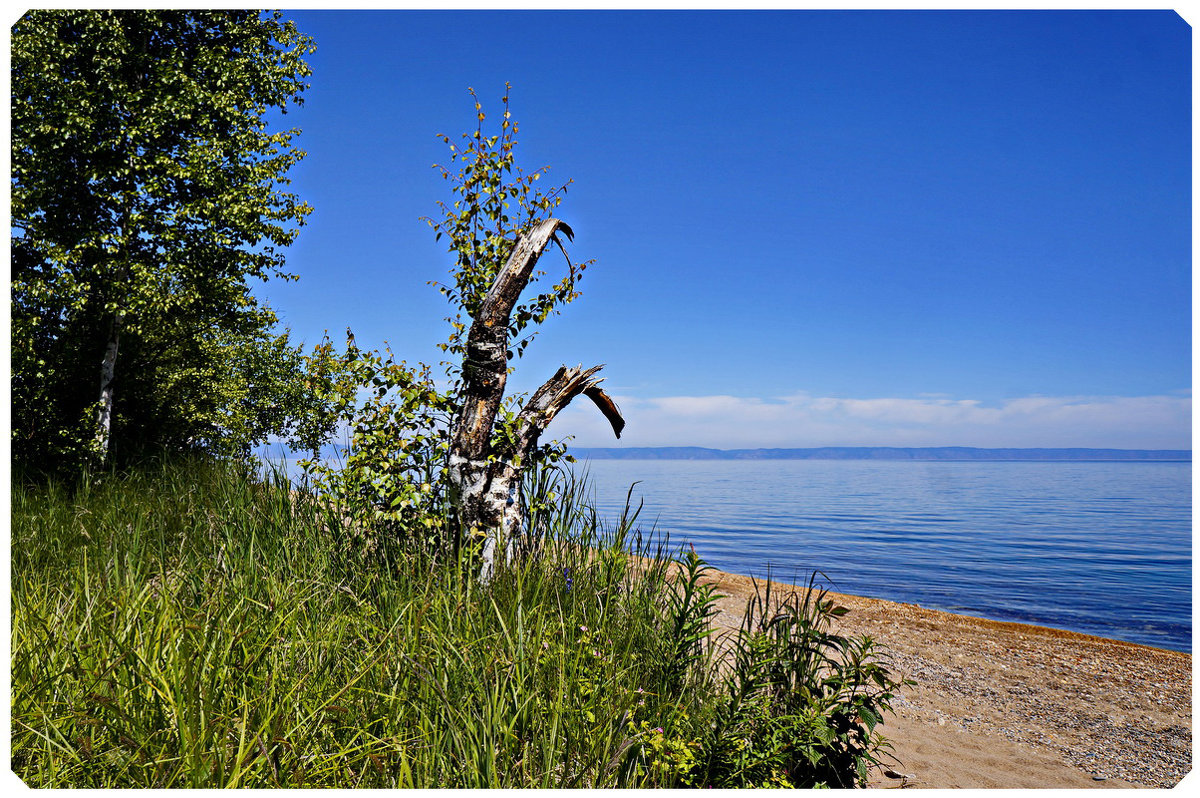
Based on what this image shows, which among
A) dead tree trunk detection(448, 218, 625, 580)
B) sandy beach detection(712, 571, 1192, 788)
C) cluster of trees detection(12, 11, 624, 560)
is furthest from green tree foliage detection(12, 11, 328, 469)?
sandy beach detection(712, 571, 1192, 788)

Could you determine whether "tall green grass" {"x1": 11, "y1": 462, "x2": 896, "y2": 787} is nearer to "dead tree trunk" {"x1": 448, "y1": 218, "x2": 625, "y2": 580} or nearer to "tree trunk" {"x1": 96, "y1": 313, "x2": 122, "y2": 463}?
"dead tree trunk" {"x1": 448, "y1": 218, "x2": 625, "y2": 580}

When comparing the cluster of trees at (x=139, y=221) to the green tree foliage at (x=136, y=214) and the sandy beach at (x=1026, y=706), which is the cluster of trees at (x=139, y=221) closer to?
the green tree foliage at (x=136, y=214)

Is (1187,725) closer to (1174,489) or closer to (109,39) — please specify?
(109,39)

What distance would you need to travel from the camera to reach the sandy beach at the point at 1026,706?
5.91m

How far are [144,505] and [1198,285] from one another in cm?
905

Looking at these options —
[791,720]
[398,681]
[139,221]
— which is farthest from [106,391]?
[791,720]

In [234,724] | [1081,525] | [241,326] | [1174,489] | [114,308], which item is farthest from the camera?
[1174,489]

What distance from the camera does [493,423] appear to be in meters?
5.81

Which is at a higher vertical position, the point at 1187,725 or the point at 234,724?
the point at 234,724

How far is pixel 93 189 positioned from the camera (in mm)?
11875

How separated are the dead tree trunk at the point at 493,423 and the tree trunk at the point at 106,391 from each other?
8705 mm

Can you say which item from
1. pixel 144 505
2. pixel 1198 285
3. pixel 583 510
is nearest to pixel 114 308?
pixel 144 505

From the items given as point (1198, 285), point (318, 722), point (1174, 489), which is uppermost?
point (1198, 285)

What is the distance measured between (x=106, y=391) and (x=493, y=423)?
9.95 m
